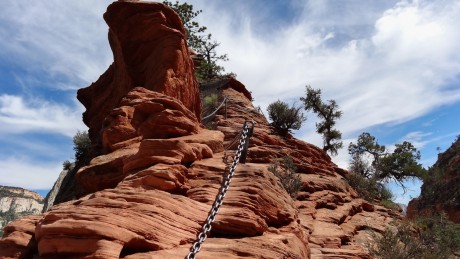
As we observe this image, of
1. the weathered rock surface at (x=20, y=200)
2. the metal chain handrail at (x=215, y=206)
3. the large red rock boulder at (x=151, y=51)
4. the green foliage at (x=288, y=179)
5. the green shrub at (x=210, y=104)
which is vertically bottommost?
the metal chain handrail at (x=215, y=206)

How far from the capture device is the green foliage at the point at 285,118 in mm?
24266

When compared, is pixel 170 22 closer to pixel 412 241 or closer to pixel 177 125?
pixel 177 125

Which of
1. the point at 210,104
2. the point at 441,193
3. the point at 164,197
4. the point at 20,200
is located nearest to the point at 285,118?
the point at 210,104

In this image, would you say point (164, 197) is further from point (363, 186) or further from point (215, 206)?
point (363, 186)

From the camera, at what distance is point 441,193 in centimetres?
3975

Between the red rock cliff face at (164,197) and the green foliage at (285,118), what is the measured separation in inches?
273

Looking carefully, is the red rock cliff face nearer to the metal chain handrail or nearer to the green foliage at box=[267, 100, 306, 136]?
the metal chain handrail

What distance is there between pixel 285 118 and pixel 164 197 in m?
18.9

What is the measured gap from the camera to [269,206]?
6.92 m

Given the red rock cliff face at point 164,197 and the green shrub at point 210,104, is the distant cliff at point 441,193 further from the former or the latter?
the red rock cliff face at point 164,197

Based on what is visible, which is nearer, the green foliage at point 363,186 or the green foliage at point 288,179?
→ the green foliage at point 288,179

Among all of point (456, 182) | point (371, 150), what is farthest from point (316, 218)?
point (456, 182)

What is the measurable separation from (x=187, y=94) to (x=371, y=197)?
14344mm

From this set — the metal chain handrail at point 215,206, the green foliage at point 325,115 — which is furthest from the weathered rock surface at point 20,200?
the metal chain handrail at point 215,206
